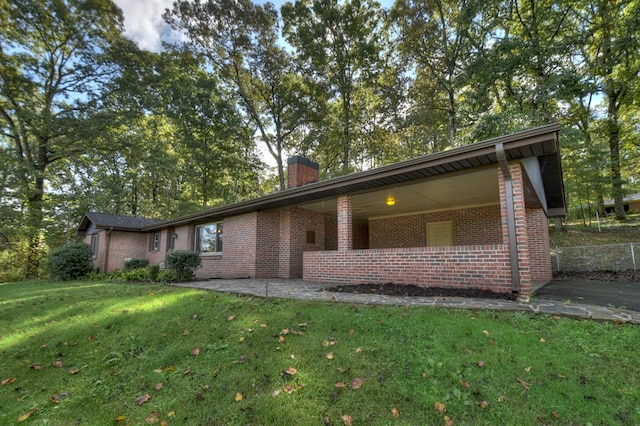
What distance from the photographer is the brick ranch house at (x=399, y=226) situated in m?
5.01

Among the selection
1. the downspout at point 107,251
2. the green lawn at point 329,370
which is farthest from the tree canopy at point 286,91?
the green lawn at point 329,370

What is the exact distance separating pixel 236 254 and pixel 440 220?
25.4 feet

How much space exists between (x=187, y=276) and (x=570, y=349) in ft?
30.2

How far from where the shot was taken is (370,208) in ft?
34.4

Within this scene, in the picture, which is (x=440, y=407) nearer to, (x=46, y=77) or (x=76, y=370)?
(x=76, y=370)

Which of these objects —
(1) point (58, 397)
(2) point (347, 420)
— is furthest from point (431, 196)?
(1) point (58, 397)

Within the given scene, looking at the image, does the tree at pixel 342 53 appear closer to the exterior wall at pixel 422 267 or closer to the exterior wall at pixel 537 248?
the exterior wall at pixel 537 248

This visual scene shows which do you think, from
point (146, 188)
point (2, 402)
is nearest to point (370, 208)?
point (2, 402)

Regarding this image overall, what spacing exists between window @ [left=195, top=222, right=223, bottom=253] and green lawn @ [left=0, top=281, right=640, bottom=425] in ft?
23.9

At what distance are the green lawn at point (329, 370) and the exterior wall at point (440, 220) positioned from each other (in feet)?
23.6

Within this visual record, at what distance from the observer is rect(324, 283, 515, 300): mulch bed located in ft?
15.9

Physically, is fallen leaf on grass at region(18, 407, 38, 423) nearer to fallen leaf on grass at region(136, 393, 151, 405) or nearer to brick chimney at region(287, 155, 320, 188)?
fallen leaf on grass at region(136, 393, 151, 405)

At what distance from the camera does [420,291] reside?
5.49 m

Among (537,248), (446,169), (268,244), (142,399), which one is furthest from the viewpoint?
(268,244)
